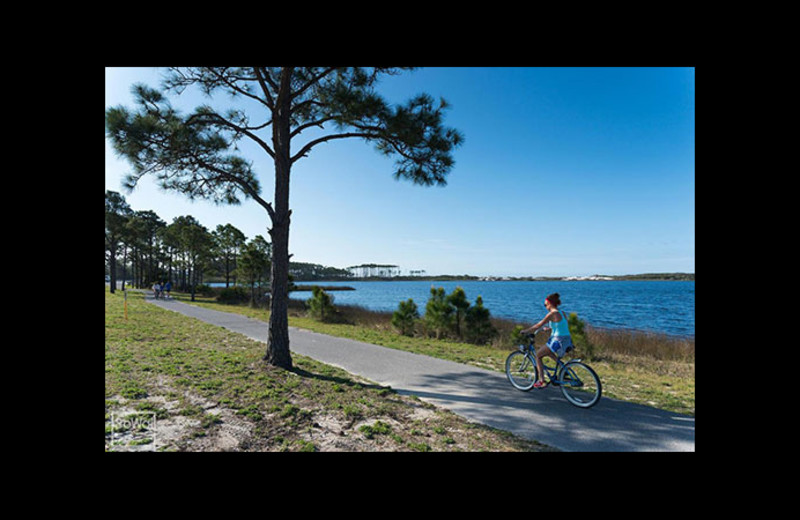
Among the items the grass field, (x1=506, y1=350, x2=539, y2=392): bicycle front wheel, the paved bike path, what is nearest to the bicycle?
(x1=506, y1=350, x2=539, y2=392): bicycle front wheel

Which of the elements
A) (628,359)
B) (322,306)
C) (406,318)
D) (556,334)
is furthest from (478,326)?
(322,306)

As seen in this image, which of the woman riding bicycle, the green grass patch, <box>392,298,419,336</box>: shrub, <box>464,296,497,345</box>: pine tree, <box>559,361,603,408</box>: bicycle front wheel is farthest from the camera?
<box>392,298,419,336</box>: shrub

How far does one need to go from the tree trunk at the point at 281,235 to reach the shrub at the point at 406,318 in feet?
21.8

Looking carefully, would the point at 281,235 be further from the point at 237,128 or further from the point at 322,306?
the point at 322,306

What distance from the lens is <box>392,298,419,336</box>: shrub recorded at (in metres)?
12.1

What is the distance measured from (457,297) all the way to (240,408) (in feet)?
27.6

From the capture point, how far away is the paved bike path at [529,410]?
10.3ft

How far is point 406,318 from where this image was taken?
12.1m

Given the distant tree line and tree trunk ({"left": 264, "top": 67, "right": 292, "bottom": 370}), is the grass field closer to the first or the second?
tree trunk ({"left": 264, "top": 67, "right": 292, "bottom": 370})

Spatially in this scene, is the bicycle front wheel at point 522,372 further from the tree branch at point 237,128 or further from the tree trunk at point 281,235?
the tree branch at point 237,128

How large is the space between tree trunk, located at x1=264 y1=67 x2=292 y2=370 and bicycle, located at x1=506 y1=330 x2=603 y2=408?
4182mm
